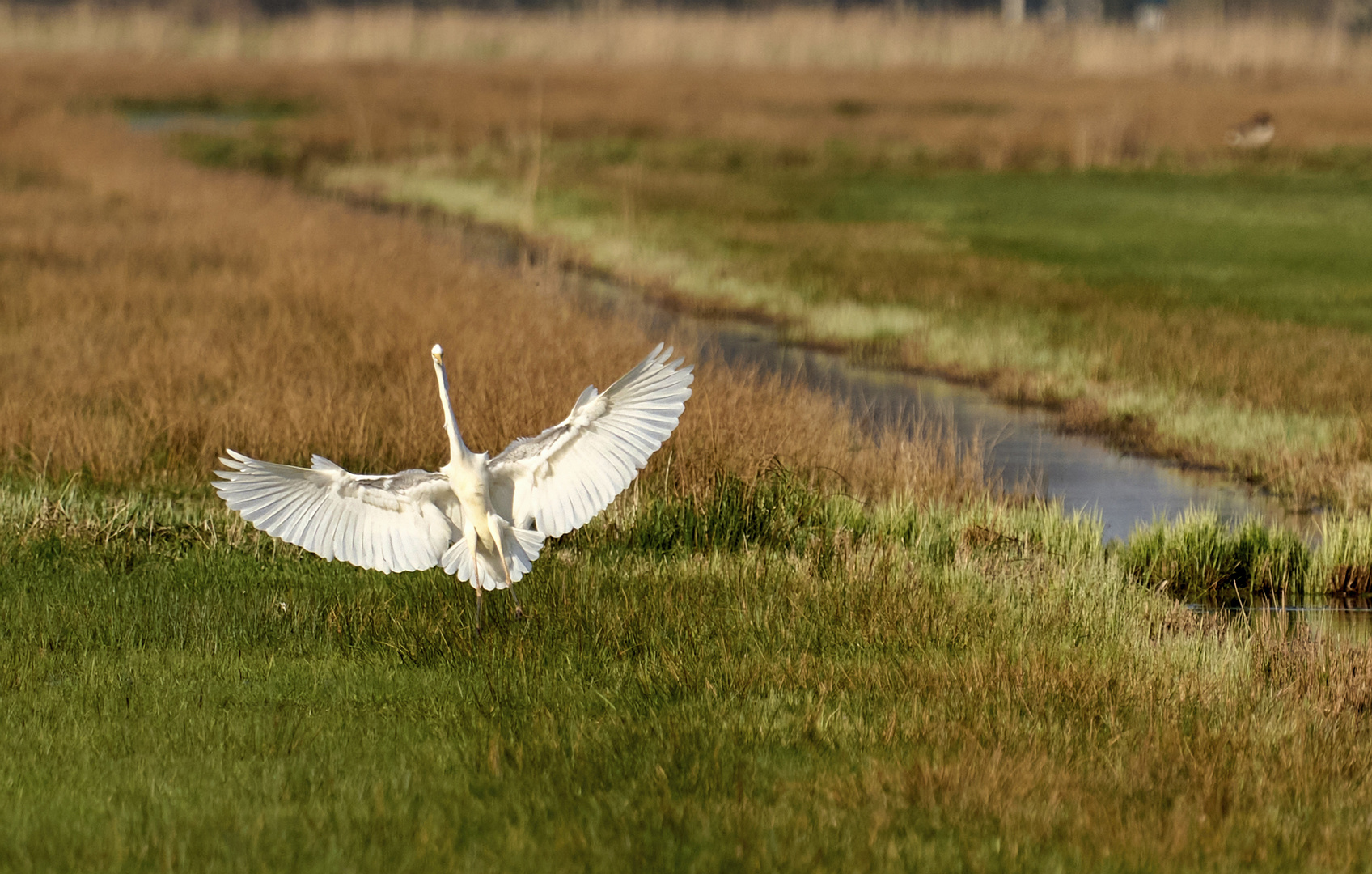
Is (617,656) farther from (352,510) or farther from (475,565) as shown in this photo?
(352,510)

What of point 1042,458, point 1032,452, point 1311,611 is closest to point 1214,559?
point 1311,611

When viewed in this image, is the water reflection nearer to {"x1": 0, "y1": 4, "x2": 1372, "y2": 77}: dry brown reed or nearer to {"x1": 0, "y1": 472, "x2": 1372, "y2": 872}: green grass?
{"x1": 0, "y1": 472, "x2": 1372, "y2": 872}: green grass

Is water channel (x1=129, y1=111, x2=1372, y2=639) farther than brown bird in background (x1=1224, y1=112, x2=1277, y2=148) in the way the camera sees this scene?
No

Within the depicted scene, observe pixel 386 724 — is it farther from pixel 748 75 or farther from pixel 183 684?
pixel 748 75

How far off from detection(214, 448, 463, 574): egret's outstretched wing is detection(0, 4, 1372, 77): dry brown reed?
50680 millimetres

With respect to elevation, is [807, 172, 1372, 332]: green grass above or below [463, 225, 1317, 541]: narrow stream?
above

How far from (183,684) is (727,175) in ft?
95.3

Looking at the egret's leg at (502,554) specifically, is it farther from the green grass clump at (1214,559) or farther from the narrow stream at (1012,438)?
the green grass clump at (1214,559)

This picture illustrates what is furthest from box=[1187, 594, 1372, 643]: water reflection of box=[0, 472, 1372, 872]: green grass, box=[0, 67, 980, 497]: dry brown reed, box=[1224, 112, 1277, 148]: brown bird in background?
box=[1224, 112, 1277, 148]: brown bird in background

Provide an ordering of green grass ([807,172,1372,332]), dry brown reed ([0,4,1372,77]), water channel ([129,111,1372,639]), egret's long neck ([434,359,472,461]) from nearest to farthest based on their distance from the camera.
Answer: egret's long neck ([434,359,472,461]) → water channel ([129,111,1372,639]) → green grass ([807,172,1372,332]) → dry brown reed ([0,4,1372,77])

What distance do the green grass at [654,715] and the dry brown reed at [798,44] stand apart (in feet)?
162

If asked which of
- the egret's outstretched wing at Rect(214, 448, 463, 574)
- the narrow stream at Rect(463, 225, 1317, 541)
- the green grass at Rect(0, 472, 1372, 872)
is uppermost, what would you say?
the egret's outstretched wing at Rect(214, 448, 463, 574)

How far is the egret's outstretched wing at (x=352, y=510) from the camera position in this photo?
614 cm

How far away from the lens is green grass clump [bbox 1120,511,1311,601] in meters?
9.37
